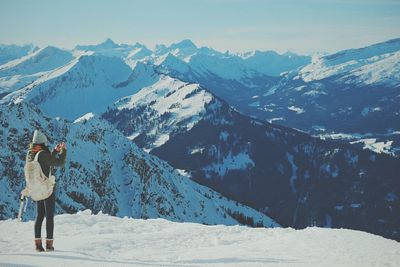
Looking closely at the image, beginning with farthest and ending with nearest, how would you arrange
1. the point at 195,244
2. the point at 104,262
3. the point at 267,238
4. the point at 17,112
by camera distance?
the point at 17,112
the point at 267,238
the point at 195,244
the point at 104,262

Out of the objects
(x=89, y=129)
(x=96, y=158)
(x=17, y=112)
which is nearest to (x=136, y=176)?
(x=96, y=158)

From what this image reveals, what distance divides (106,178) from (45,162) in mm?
144341

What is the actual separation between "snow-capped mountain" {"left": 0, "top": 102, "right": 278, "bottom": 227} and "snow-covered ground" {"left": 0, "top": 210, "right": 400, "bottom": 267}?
80.3 metres

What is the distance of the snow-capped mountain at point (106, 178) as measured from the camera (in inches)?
4692

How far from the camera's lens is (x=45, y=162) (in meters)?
15.0

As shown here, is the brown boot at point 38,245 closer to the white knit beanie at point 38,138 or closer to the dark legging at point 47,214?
the dark legging at point 47,214

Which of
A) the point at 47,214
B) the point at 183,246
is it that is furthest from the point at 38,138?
the point at 183,246

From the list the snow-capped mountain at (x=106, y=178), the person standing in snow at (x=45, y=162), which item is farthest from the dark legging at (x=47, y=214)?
the snow-capped mountain at (x=106, y=178)

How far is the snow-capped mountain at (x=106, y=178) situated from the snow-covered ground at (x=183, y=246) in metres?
80.3

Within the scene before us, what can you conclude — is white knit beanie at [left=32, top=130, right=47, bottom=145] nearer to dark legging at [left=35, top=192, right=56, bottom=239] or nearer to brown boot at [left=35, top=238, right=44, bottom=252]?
dark legging at [left=35, top=192, right=56, bottom=239]

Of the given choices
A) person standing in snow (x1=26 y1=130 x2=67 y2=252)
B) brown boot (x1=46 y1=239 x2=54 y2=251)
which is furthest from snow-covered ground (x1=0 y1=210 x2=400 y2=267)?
person standing in snow (x1=26 y1=130 x2=67 y2=252)

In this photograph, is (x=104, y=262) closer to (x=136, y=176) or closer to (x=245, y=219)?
(x=136, y=176)

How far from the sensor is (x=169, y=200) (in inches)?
6378

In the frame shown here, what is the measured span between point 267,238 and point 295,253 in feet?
11.9
